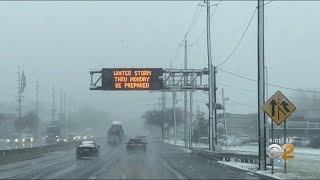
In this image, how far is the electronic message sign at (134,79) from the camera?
1859 inches

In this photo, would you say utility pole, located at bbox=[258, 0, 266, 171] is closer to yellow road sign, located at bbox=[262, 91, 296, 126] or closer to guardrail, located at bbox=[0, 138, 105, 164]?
yellow road sign, located at bbox=[262, 91, 296, 126]

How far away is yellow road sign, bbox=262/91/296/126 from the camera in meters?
25.2

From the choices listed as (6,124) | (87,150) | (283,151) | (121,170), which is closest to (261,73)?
(283,151)

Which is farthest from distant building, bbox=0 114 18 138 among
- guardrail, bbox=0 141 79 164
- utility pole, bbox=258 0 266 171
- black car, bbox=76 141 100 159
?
utility pole, bbox=258 0 266 171

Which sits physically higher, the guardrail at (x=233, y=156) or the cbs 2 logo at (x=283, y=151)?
the cbs 2 logo at (x=283, y=151)

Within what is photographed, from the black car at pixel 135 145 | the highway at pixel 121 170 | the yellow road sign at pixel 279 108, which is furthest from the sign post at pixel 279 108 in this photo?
the black car at pixel 135 145

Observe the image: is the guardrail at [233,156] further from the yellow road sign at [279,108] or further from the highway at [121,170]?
the yellow road sign at [279,108]

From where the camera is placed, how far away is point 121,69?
47500 mm

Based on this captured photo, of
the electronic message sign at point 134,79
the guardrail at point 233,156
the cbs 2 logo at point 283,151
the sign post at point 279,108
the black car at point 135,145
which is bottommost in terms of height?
the black car at point 135,145

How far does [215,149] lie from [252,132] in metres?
78.3

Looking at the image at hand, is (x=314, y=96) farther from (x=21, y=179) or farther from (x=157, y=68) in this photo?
(x=21, y=179)

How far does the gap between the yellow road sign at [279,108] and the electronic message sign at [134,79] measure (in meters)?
22.4

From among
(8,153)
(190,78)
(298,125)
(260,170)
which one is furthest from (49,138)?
(260,170)

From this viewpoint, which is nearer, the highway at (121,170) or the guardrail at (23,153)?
the highway at (121,170)
